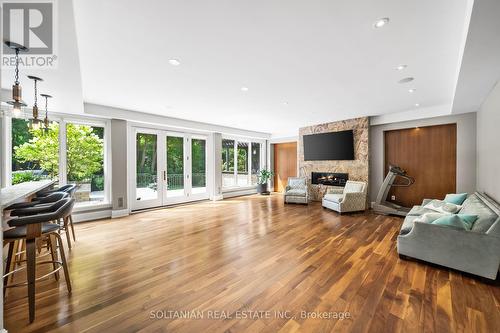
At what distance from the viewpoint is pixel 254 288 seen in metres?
2.21

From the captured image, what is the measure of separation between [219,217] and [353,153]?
14.3ft

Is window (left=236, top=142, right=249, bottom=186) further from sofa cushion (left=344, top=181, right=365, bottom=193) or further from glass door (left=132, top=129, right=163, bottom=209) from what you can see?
sofa cushion (left=344, top=181, right=365, bottom=193)

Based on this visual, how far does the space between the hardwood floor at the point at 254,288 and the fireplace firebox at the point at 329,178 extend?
2782mm

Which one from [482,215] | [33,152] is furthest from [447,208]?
[33,152]

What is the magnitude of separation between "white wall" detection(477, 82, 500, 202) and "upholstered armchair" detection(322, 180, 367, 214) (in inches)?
86.0

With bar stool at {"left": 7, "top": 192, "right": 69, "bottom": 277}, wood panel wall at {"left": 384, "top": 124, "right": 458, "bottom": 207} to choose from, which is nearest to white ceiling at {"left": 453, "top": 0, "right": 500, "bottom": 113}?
wood panel wall at {"left": 384, "top": 124, "right": 458, "bottom": 207}

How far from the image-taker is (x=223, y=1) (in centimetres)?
173

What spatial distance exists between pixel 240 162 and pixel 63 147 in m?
5.57

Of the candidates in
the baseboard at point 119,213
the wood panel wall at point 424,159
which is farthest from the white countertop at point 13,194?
the wood panel wall at point 424,159

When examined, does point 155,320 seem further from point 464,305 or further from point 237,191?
→ point 237,191

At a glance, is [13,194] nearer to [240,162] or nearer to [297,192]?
[297,192]

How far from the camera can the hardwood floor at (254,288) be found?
1.74 meters

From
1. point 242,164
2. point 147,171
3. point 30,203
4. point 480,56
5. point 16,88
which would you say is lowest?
point 30,203

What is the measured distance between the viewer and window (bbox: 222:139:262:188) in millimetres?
8211
